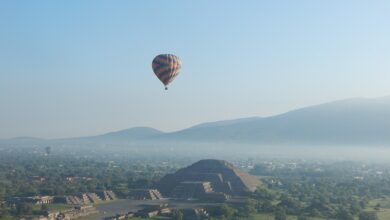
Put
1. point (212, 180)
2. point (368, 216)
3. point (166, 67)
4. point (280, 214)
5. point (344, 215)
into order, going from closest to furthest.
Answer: point (166, 67)
point (368, 216)
point (280, 214)
point (344, 215)
point (212, 180)

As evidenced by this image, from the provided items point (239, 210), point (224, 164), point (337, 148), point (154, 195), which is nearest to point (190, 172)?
point (224, 164)

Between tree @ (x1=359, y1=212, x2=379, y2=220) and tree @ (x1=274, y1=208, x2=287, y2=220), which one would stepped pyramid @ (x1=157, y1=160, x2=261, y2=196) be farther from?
tree @ (x1=359, y1=212, x2=379, y2=220)

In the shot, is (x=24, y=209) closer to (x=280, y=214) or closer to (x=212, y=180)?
(x=280, y=214)

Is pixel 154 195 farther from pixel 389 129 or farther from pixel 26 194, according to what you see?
pixel 389 129

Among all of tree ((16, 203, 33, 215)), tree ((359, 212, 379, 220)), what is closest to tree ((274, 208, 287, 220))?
tree ((359, 212, 379, 220))

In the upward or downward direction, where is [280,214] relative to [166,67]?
downward

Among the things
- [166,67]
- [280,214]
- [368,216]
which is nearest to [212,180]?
[280,214]

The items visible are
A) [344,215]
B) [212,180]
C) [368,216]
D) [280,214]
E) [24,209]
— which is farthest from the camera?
[212,180]

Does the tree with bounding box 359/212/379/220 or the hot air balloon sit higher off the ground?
the hot air balloon
